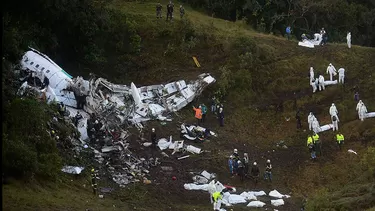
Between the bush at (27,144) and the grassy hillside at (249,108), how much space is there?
69 centimetres

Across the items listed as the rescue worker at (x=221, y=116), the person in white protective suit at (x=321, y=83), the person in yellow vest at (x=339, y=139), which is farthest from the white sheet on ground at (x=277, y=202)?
the person in white protective suit at (x=321, y=83)

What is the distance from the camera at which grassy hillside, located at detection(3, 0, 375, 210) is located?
75.5 ft

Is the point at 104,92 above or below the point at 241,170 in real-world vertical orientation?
above

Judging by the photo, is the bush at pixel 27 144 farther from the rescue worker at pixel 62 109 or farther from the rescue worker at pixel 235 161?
the rescue worker at pixel 235 161

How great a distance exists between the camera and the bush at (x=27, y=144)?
20.5 meters

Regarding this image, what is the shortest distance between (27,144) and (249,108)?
15.0m

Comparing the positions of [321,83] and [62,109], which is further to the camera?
[321,83]

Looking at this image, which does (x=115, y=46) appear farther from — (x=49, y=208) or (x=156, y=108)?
(x=49, y=208)

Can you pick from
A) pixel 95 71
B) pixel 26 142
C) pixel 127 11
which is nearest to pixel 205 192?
pixel 26 142

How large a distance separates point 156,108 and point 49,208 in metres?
13.4

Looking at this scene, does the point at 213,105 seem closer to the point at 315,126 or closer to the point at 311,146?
the point at 315,126

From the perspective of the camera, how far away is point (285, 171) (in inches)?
1094

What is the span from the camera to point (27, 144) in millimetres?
22094

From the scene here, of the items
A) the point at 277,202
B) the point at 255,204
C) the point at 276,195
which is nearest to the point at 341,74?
the point at 276,195
